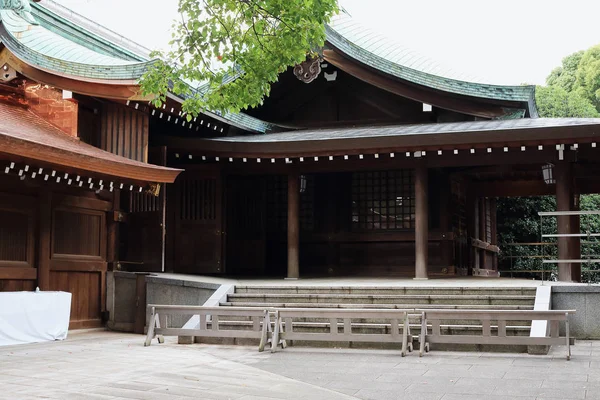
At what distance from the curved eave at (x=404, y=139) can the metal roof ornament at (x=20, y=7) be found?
413 centimetres

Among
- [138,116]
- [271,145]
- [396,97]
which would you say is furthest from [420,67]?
[138,116]

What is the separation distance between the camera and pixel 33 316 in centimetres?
1181

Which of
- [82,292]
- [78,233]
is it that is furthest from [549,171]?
[82,292]

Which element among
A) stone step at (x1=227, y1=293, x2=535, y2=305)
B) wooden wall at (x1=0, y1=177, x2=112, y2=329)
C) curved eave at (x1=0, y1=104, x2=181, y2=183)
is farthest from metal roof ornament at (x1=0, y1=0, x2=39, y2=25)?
stone step at (x1=227, y1=293, x2=535, y2=305)

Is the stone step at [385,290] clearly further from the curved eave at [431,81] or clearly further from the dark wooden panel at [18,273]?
the curved eave at [431,81]

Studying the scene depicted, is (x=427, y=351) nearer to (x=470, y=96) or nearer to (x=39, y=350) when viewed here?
(x=39, y=350)

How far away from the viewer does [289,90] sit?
18453 millimetres

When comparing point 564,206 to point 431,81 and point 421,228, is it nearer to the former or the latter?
point 421,228

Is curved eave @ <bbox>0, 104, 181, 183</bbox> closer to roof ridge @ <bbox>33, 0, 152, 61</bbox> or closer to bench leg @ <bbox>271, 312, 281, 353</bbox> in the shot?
bench leg @ <bbox>271, 312, 281, 353</bbox>

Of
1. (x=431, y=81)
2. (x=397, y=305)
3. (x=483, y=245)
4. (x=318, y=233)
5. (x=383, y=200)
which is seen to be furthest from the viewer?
(x=483, y=245)

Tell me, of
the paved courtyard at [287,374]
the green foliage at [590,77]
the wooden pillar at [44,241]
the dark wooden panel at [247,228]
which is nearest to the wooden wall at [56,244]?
the wooden pillar at [44,241]

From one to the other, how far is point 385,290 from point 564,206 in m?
4.04

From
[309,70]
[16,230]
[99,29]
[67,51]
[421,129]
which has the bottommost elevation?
[16,230]

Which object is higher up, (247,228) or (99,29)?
(99,29)
